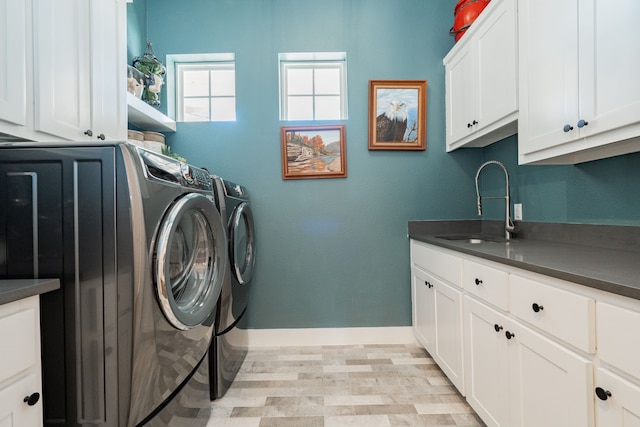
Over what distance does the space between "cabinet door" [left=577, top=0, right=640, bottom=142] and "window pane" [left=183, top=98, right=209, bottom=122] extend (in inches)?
98.3

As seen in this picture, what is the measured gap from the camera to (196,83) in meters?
2.60

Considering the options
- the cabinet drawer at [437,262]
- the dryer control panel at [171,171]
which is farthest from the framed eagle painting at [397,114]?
the dryer control panel at [171,171]

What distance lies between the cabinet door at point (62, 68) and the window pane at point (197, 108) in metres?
1.18

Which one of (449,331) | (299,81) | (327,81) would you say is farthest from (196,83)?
(449,331)

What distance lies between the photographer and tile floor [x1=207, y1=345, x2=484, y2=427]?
1.52m

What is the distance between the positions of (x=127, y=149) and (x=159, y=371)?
2.39ft

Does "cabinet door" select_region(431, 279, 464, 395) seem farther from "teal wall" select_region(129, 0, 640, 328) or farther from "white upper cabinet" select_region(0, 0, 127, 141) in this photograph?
"white upper cabinet" select_region(0, 0, 127, 141)

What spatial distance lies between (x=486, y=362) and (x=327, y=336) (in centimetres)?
132

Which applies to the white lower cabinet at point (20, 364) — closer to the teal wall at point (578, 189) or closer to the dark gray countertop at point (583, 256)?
the dark gray countertop at point (583, 256)

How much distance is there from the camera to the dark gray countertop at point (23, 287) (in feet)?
2.49

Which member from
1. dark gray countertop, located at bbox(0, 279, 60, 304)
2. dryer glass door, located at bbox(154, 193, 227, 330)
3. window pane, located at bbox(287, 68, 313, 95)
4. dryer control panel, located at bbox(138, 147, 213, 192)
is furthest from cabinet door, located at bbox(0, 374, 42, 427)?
window pane, located at bbox(287, 68, 313, 95)

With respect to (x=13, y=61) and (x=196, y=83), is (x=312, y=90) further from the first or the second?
(x=13, y=61)

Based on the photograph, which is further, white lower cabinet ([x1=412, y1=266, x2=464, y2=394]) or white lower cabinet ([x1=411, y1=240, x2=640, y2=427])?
white lower cabinet ([x1=412, y1=266, x2=464, y2=394])

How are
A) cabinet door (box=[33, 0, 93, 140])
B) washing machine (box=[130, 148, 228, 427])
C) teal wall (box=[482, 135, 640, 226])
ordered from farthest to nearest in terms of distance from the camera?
teal wall (box=[482, 135, 640, 226]) < cabinet door (box=[33, 0, 93, 140]) < washing machine (box=[130, 148, 228, 427])
